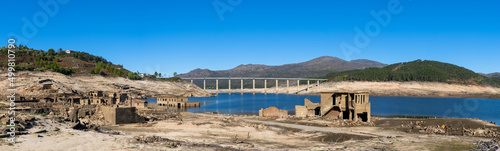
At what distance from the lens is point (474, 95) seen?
179 meters

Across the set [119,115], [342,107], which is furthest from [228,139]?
[342,107]

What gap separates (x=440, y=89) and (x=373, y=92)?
34.2 metres

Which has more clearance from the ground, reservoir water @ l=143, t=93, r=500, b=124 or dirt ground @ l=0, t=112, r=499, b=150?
dirt ground @ l=0, t=112, r=499, b=150

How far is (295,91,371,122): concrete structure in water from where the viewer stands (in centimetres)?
5353

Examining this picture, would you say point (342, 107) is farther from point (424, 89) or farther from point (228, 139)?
point (424, 89)

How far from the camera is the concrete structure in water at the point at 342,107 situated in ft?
176

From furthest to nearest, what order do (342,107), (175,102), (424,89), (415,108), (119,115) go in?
(424,89) < (175,102) < (415,108) < (342,107) < (119,115)

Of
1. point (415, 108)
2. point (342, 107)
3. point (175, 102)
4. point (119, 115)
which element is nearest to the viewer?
point (119, 115)

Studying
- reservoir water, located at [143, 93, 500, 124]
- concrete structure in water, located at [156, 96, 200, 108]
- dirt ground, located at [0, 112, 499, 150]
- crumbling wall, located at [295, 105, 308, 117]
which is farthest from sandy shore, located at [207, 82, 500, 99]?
dirt ground, located at [0, 112, 499, 150]

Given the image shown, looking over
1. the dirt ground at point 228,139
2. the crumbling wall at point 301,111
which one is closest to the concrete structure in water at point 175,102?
the crumbling wall at point 301,111

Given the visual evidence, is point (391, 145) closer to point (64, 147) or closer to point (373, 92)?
point (64, 147)

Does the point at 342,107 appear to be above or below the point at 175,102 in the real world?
above

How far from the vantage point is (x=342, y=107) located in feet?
183

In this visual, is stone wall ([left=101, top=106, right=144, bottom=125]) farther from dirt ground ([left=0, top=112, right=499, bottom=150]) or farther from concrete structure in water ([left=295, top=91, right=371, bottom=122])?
concrete structure in water ([left=295, top=91, right=371, bottom=122])
